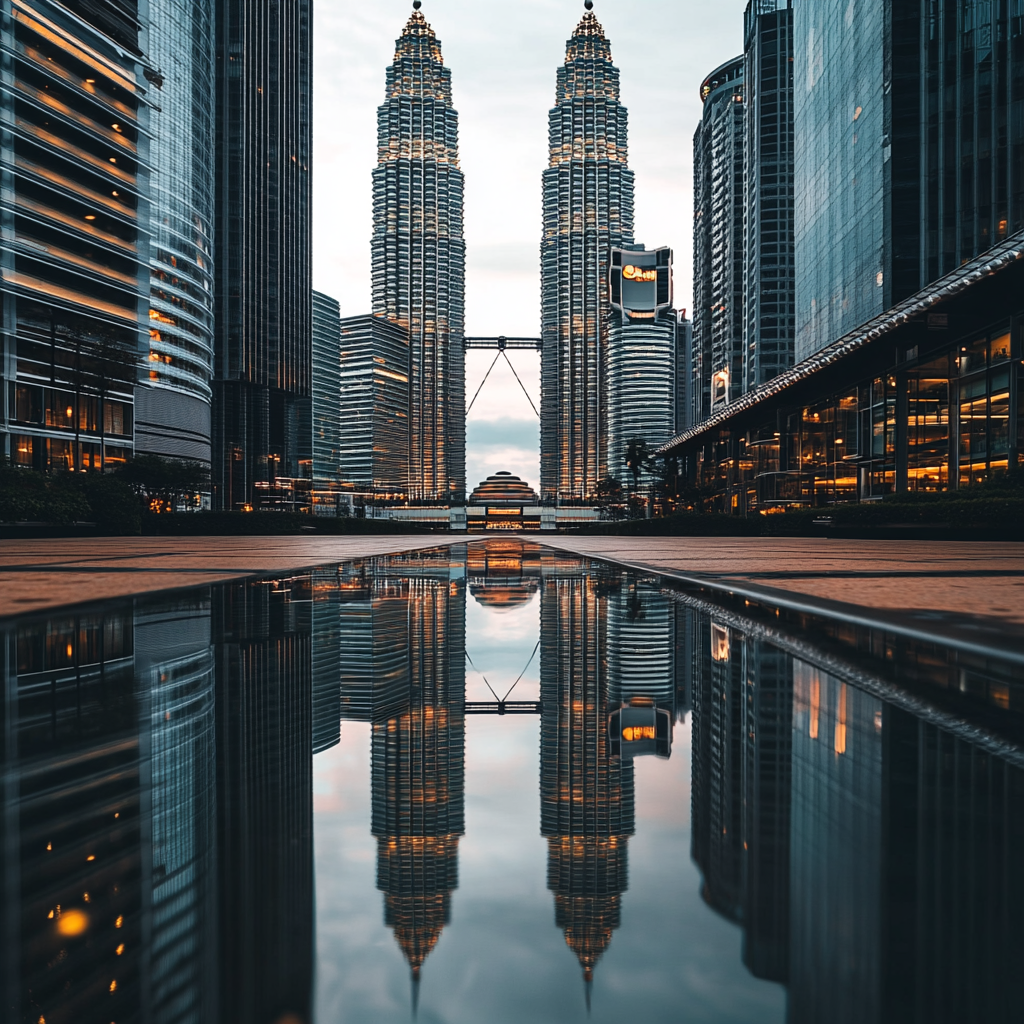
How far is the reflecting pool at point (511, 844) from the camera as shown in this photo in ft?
4.94

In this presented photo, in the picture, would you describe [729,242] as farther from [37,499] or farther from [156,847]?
[156,847]

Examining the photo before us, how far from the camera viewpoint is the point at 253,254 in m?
183

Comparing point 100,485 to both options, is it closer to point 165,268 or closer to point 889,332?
point 889,332

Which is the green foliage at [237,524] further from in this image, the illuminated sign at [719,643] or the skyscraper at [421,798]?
the skyscraper at [421,798]

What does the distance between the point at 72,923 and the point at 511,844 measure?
44.0 inches

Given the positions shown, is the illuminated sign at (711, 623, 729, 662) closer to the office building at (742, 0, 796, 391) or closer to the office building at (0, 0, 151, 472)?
the office building at (0, 0, 151, 472)

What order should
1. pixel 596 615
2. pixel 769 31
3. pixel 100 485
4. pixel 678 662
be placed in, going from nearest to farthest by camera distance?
pixel 678 662 < pixel 596 615 < pixel 100 485 < pixel 769 31

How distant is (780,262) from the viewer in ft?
509

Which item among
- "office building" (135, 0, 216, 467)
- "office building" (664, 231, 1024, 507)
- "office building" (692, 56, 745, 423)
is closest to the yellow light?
"office building" (664, 231, 1024, 507)

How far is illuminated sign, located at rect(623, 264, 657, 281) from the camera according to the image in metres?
176

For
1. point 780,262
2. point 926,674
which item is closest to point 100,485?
point 926,674

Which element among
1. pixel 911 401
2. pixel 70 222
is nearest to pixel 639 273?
pixel 70 222

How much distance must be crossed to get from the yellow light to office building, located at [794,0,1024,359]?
278ft

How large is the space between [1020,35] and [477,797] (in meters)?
90.3
